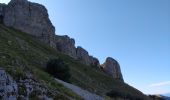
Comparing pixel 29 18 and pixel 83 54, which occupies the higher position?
pixel 29 18

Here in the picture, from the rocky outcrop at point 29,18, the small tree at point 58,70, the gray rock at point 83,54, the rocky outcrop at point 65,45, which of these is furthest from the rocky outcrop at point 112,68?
the small tree at point 58,70

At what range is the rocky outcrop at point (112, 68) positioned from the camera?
16330cm

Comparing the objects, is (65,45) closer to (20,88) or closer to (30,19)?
(30,19)

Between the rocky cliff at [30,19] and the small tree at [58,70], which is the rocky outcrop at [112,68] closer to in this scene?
the rocky cliff at [30,19]

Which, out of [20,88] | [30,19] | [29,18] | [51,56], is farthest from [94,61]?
[20,88]

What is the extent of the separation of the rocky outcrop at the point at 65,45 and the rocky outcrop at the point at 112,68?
18.6 m

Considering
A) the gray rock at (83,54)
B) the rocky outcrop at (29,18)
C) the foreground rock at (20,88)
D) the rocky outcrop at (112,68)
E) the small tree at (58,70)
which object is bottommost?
the foreground rock at (20,88)

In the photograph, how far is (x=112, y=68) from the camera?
164 m

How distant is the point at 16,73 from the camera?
27.0 metres

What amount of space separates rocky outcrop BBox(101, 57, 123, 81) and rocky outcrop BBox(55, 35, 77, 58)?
1858cm

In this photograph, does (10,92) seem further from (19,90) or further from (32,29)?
(32,29)

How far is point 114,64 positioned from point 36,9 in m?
54.4

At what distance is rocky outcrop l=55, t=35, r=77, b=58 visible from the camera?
153 m

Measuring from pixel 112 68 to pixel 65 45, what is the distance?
27.6 metres
